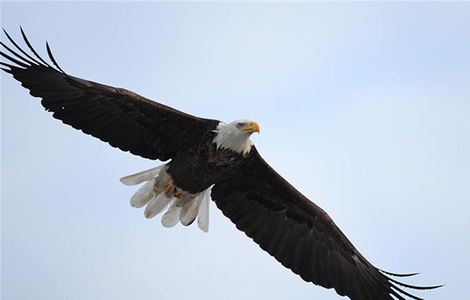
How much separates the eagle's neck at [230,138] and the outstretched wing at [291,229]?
756 millimetres

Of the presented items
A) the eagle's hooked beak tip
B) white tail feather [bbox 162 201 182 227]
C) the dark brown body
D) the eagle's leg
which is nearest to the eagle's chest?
the dark brown body

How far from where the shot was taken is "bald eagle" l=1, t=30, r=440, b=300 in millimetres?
9938

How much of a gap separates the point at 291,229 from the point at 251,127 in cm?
181

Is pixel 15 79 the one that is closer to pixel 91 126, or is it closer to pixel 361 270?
pixel 91 126

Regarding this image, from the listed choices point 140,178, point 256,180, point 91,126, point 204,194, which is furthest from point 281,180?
point 91,126

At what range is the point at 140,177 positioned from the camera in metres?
10.7

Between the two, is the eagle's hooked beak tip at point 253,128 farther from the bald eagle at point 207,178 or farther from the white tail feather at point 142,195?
the white tail feather at point 142,195

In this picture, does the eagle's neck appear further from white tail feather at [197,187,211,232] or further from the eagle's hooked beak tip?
white tail feather at [197,187,211,232]

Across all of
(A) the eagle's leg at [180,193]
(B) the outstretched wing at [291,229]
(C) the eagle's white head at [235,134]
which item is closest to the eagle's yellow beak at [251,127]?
(C) the eagle's white head at [235,134]

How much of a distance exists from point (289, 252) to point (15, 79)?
3.85m

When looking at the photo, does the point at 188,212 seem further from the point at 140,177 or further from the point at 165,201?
the point at 140,177

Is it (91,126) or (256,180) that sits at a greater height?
(256,180)

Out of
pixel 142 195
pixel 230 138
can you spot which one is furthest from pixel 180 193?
pixel 230 138

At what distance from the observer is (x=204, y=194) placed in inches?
432
